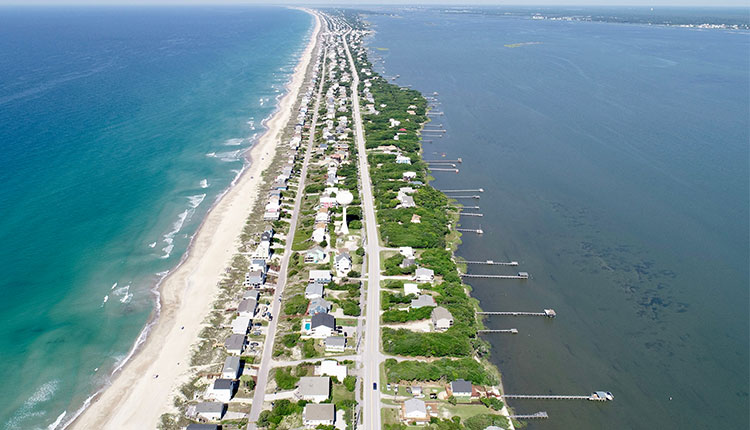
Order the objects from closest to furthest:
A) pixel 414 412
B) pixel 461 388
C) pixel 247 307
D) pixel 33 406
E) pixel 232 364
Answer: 1. pixel 414 412
2. pixel 461 388
3. pixel 33 406
4. pixel 232 364
5. pixel 247 307

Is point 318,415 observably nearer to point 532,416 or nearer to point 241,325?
point 241,325

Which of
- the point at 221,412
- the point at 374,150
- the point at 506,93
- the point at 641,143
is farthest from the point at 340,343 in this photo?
the point at 506,93

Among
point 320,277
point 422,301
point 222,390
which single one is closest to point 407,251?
point 422,301

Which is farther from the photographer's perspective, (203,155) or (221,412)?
(203,155)

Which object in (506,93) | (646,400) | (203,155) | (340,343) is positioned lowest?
(646,400)

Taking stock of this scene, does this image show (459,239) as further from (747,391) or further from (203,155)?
(203,155)

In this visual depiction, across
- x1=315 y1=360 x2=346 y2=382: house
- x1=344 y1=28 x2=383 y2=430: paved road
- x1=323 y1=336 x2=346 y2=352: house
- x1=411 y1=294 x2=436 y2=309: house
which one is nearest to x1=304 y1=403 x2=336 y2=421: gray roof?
x1=344 y1=28 x2=383 y2=430: paved road

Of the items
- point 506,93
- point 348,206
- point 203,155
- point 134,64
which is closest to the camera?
point 348,206
